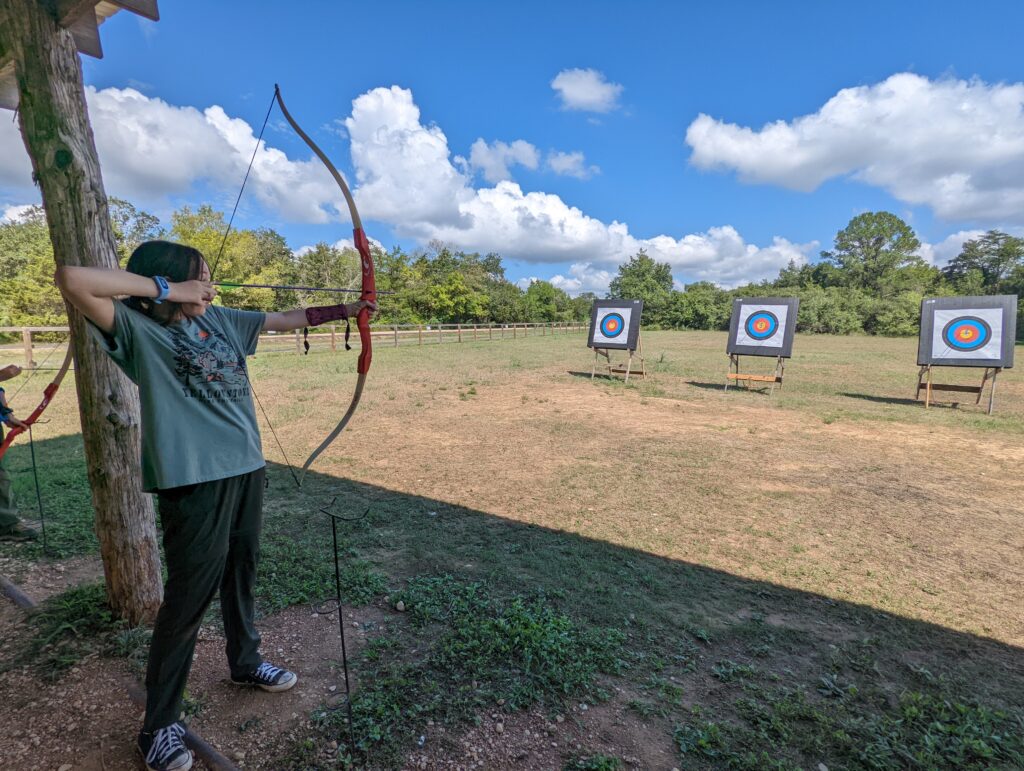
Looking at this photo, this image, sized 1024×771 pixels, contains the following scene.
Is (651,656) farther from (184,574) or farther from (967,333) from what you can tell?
(967,333)

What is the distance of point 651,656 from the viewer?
2.14m

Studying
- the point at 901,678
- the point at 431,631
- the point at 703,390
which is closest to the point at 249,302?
the point at 703,390

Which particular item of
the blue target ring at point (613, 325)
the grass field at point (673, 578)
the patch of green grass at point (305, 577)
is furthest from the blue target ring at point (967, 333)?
the patch of green grass at point (305, 577)

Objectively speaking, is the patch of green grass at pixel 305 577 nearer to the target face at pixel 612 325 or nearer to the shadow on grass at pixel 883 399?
the shadow on grass at pixel 883 399

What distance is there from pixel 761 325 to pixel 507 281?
43546mm

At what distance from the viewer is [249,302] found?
61.0 ft

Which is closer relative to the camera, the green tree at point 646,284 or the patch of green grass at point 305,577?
the patch of green grass at point 305,577

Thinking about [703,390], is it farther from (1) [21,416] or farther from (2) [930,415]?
(1) [21,416]

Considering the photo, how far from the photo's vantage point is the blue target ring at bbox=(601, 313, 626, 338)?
1199cm

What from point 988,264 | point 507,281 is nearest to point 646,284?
point 507,281

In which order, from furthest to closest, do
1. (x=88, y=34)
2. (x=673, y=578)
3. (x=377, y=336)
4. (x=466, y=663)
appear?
(x=377, y=336) < (x=673, y=578) < (x=88, y=34) < (x=466, y=663)

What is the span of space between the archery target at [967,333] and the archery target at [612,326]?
5.63 meters

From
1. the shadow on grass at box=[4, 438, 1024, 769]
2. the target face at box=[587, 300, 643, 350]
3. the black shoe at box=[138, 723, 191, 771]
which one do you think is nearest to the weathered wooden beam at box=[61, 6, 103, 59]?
the shadow on grass at box=[4, 438, 1024, 769]

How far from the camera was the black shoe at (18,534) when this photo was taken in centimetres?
301
